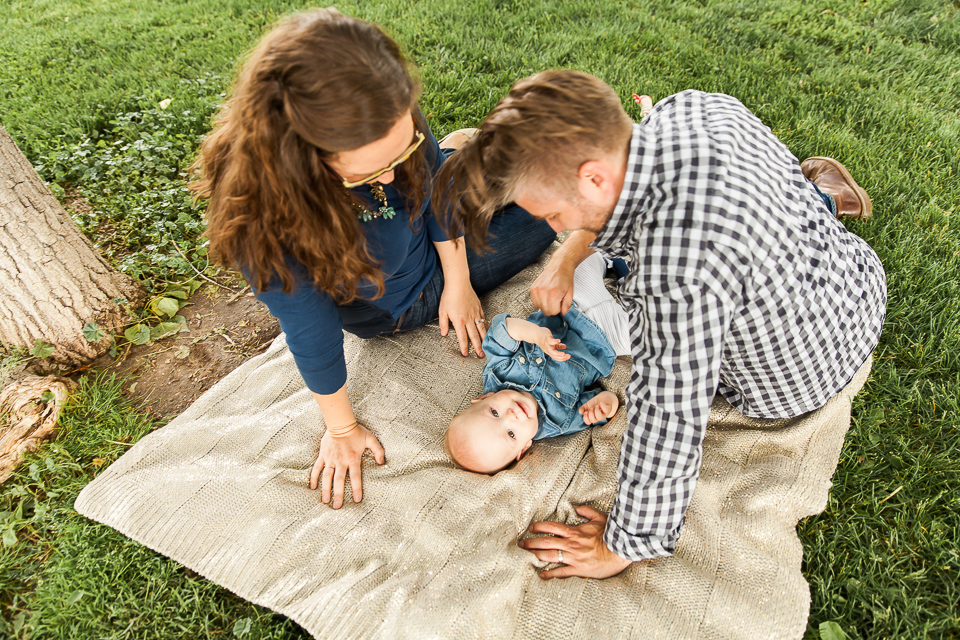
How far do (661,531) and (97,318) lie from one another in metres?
2.90

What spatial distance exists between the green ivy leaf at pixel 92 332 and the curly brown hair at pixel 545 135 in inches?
92.8

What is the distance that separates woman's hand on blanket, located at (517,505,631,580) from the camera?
2.01m

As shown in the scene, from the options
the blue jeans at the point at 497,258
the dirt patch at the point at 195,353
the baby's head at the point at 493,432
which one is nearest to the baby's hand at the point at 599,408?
the baby's head at the point at 493,432

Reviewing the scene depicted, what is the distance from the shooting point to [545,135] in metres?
1.47

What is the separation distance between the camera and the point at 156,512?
2229 millimetres

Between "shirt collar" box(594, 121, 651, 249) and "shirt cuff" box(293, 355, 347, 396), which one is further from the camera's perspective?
"shirt cuff" box(293, 355, 347, 396)

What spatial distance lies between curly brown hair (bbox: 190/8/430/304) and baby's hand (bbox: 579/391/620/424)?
3.87 feet

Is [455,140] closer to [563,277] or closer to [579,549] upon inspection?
[563,277]

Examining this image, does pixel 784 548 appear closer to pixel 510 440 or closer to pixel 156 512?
pixel 510 440

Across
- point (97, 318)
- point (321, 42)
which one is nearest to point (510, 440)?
point (321, 42)

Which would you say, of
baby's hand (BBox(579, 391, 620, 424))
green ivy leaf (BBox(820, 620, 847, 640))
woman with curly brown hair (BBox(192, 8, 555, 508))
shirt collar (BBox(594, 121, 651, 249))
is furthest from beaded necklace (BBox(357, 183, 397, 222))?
green ivy leaf (BBox(820, 620, 847, 640))

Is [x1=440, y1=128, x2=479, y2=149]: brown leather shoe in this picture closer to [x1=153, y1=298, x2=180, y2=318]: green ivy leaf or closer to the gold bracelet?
the gold bracelet

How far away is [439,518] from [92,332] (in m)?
2.09

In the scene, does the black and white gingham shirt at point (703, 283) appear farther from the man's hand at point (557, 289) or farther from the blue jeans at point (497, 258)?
the blue jeans at point (497, 258)
